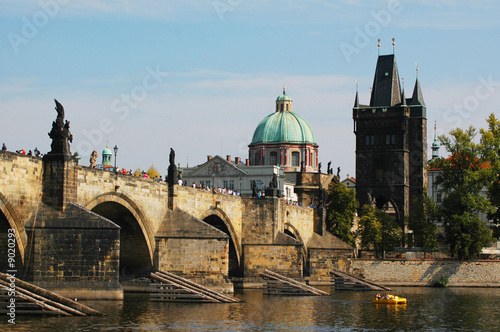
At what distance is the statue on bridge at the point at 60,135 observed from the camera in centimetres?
3916

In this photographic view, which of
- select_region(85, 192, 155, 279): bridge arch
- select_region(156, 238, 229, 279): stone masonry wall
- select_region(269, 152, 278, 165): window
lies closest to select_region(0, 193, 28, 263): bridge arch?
select_region(85, 192, 155, 279): bridge arch

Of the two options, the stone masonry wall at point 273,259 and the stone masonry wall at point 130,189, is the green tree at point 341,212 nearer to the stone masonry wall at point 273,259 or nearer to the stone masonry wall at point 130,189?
the stone masonry wall at point 273,259

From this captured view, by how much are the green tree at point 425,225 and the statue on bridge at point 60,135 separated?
4166cm

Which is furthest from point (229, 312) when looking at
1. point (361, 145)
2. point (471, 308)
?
point (361, 145)

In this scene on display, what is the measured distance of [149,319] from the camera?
38.0 meters

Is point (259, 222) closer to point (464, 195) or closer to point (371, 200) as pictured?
point (464, 195)

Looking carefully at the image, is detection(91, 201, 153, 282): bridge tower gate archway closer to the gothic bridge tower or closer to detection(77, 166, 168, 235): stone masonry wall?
detection(77, 166, 168, 235): stone masonry wall

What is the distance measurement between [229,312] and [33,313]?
10.4 meters

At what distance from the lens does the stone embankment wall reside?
71312mm

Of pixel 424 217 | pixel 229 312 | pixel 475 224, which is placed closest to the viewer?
pixel 229 312

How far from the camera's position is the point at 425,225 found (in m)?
80.3

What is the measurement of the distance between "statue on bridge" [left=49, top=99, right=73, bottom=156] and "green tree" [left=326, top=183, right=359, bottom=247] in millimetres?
47905

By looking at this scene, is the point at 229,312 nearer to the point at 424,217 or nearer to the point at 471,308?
the point at 471,308


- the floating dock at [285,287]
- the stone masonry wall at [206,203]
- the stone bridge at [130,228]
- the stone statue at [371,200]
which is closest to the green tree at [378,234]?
the stone bridge at [130,228]
